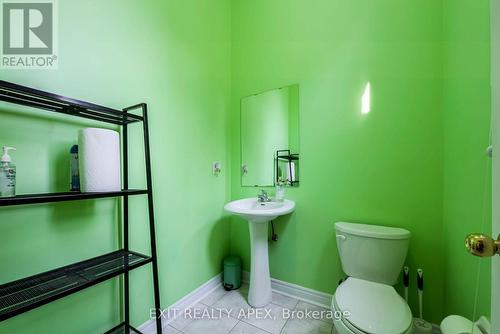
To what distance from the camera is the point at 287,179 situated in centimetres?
177

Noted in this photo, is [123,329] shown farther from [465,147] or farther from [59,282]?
[465,147]

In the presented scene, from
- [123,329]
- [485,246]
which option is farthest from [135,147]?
[485,246]

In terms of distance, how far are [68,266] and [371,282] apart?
63.6 inches

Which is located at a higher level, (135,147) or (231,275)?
(135,147)

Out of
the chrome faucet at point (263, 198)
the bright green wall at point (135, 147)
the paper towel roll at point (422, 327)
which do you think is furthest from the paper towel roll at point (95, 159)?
the paper towel roll at point (422, 327)

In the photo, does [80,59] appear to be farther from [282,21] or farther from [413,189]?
[413,189]

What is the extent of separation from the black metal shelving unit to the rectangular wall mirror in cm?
102

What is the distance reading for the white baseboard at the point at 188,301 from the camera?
132cm

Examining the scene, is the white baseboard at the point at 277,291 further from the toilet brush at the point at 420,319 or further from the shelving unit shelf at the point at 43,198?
the shelving unit shelf at the point at 43,198

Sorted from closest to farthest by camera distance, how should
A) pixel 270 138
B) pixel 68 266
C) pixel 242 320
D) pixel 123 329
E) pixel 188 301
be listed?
pixel 68 266
pixel 123 329
pixel 242 320
pixel 188 301
pixel 270 138

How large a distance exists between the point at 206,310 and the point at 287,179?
1189 millimetres

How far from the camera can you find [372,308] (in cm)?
100

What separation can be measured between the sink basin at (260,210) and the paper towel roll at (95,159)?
0.76m

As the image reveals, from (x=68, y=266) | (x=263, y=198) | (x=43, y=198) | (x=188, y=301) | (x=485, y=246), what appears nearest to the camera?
(x=485, y=246)
